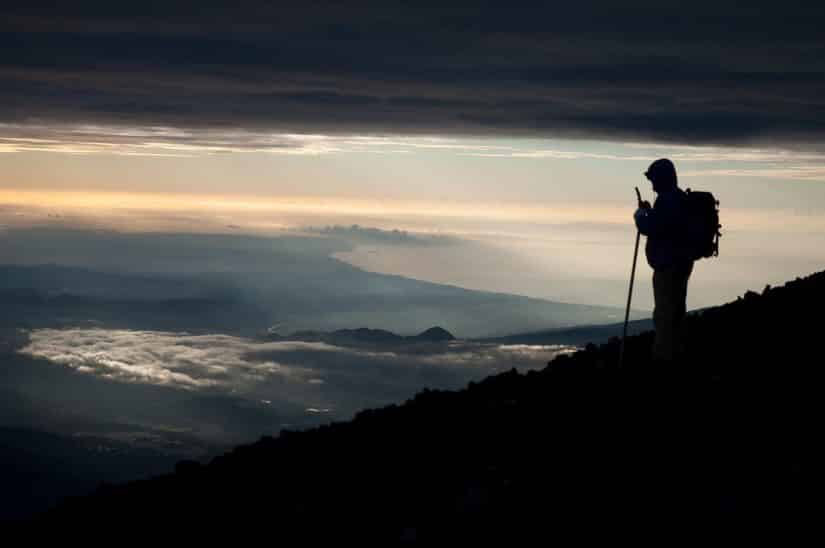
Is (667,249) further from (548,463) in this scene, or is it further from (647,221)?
(548,463)

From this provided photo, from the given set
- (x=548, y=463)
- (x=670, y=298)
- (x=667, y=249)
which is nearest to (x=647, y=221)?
(x=667, y=249)

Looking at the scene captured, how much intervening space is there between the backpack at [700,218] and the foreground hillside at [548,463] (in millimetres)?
2175

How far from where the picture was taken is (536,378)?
21750 mm

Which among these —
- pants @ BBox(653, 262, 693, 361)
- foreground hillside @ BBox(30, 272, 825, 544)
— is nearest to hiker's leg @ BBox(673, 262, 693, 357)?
pants @ BBox(653, 262, 693, 361)

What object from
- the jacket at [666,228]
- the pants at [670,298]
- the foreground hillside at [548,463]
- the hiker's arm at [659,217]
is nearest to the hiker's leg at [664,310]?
the pants at [670,298]

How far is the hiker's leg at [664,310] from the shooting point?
742 inches

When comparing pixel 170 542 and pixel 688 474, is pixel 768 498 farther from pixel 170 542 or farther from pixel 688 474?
pixel 170 542

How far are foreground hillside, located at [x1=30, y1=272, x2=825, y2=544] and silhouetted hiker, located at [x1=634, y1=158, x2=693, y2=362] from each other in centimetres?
80

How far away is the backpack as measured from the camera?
1827cm

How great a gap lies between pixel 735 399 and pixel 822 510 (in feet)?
15.7

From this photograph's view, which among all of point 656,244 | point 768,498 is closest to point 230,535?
point 768,498

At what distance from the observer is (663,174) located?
61.0ft

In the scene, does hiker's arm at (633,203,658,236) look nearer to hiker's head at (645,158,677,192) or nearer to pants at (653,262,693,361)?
hiker's head at (645,158,677,192)

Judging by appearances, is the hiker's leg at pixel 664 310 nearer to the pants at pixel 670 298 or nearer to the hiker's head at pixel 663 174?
the pants at pixel 670 298
